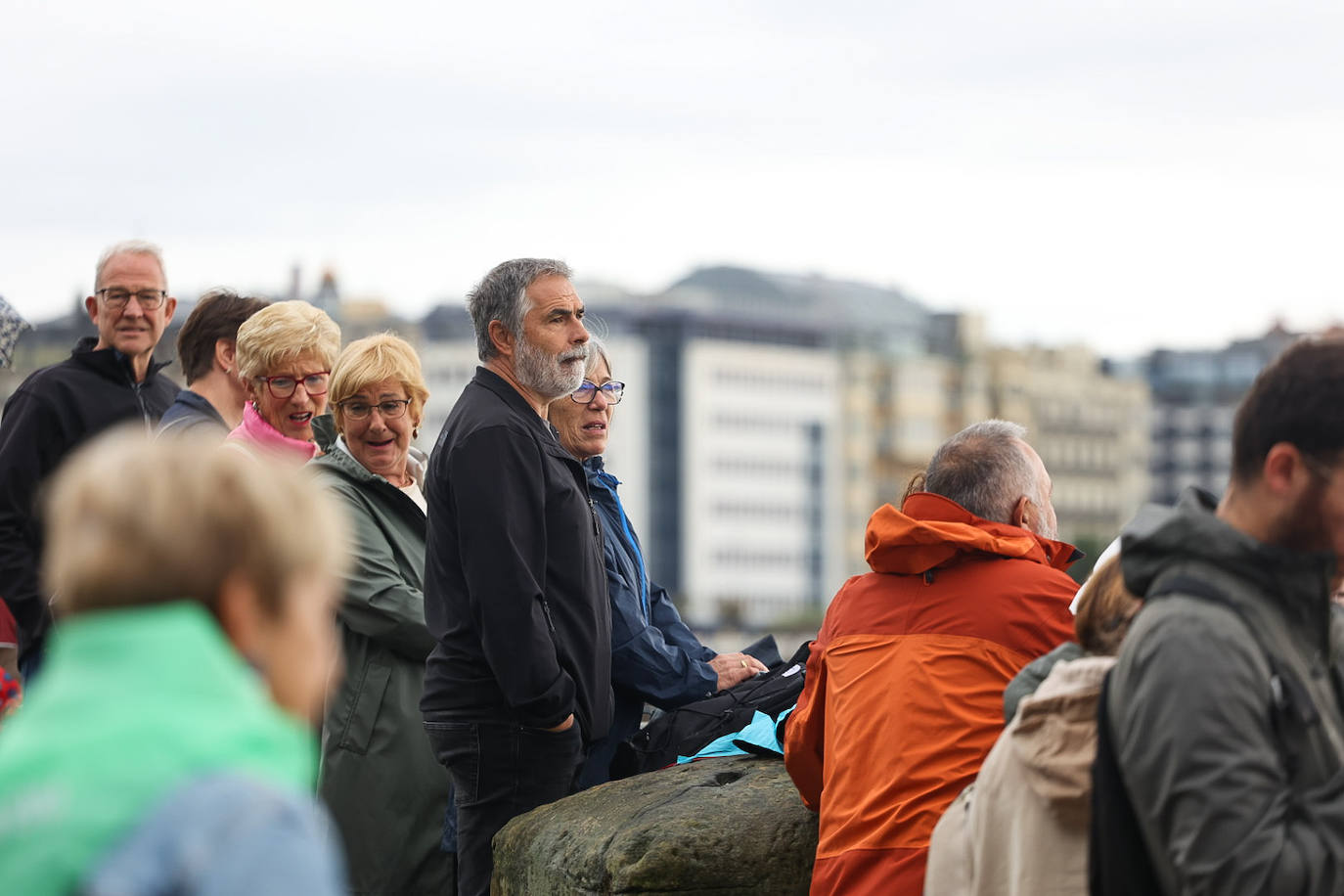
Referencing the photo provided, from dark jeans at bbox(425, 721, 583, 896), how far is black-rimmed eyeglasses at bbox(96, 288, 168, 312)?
6.99 feet

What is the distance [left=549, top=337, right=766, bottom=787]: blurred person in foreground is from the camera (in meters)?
5.80

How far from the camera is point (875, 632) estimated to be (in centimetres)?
426

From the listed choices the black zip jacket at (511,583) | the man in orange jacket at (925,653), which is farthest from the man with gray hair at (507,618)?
the man in orange jacket at (925,653)

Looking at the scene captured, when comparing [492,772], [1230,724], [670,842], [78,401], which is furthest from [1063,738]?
[78,401]

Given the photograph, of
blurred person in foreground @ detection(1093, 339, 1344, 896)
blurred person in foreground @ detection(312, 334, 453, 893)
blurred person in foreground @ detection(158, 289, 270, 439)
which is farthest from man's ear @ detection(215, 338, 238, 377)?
blurred person in foreground @ detection(1093, 339, 1344, 896)

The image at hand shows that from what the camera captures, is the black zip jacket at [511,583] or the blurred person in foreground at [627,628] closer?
the black zip jacket at [511,583]

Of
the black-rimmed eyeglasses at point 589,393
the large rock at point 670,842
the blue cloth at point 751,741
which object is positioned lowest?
the large rock at point 670,842

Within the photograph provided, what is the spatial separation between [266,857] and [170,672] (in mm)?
223

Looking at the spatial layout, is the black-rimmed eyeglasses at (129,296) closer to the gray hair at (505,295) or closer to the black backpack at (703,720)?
the gray hair at (505,295)

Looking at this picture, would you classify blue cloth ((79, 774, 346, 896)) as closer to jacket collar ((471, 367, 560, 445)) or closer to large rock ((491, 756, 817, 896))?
large rock ((491, 756, 817, 896))

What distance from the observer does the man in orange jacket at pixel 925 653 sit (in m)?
4.08

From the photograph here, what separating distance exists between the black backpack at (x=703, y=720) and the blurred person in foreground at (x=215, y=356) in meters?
1.68

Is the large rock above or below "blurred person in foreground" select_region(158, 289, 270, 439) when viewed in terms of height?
below

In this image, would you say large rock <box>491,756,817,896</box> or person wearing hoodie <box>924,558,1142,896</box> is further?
large rock <box>491,756,817,896</box>
